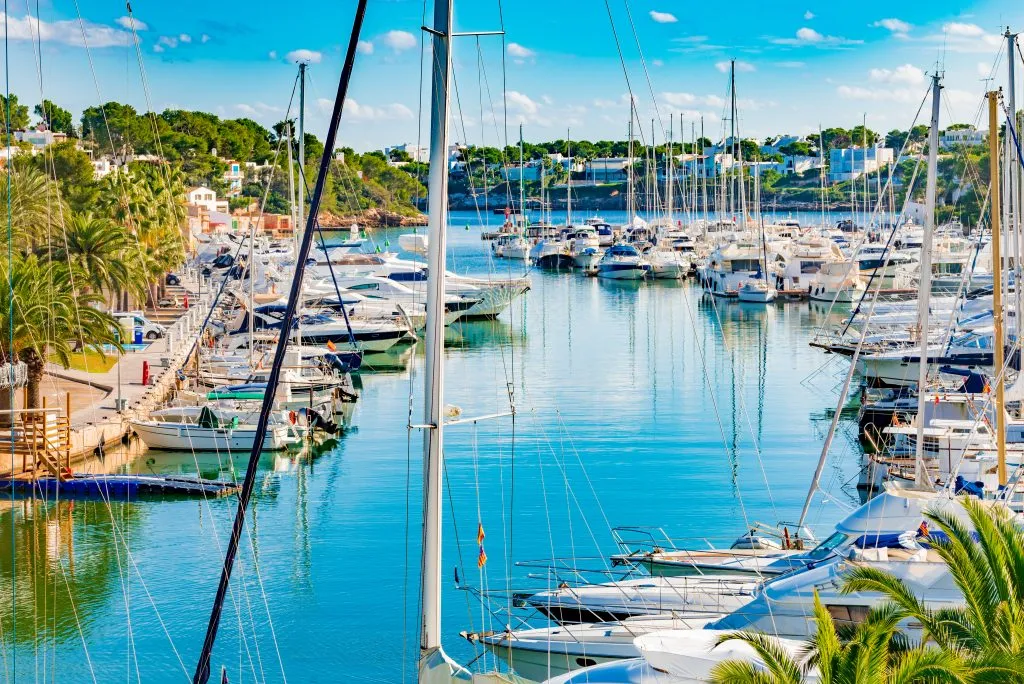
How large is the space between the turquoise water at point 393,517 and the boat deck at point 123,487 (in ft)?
1.17

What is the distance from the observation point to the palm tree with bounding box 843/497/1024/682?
40.2 ft

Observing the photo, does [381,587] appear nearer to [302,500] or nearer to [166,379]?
[302,500]

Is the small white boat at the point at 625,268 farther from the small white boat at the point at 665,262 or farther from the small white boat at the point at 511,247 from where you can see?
the small white boat at the point at 511,247

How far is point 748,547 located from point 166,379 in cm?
2182

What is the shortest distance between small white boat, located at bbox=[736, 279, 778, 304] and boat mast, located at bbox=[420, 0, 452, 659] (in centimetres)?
6207

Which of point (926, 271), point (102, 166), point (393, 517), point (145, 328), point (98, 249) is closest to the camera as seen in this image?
point (926, 271)

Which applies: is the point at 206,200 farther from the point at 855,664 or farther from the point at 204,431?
the point at 855,664

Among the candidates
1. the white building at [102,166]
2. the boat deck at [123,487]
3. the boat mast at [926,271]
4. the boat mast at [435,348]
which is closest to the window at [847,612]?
the boat mast at [435,348]

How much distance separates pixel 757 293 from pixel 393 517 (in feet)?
154

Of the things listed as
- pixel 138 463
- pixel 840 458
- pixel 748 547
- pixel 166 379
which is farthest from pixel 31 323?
pixel 840 458

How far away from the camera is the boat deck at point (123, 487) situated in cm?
2888

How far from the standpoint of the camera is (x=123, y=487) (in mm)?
29891

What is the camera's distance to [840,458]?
3459cm

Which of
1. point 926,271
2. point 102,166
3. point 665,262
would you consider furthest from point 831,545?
point 102,166
